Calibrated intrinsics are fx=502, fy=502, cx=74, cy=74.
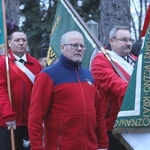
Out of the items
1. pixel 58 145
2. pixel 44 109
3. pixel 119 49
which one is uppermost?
pixel 119 49

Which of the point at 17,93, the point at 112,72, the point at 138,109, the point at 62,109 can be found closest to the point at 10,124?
the point at 17,93

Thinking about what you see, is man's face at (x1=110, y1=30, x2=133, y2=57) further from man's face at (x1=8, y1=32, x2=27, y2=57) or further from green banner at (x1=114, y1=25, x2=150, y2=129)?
green banner at (x1=114, y1=25, x2=150, y2=129)

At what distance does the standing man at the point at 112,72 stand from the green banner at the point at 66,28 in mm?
455

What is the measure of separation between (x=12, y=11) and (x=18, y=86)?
6.19 metres

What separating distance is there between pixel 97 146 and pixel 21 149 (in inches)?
56.4

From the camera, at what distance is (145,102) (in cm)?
400

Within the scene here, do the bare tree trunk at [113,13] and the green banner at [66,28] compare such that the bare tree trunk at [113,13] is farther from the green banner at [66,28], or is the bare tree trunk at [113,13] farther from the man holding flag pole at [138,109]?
the man holding flag pole at [138,109]

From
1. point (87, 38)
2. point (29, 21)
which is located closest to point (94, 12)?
point (29, 21)

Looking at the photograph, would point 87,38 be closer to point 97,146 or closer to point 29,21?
point 97,146

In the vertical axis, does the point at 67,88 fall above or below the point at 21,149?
above

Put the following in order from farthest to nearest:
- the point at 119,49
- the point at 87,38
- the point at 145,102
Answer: the point at 87,38
the point at 119,49
the point at 145,102

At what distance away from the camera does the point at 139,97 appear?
13.3 ft

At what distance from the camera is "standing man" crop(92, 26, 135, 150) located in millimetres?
5262

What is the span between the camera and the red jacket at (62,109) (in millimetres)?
4586
